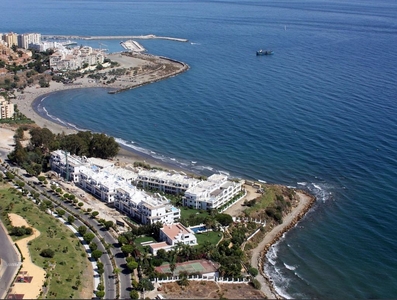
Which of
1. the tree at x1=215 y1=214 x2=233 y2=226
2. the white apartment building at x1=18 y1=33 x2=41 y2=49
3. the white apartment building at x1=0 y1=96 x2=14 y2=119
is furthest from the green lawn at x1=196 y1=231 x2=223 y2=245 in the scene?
the white apartment building at x1=18 y1=33 x2=41 y2=49

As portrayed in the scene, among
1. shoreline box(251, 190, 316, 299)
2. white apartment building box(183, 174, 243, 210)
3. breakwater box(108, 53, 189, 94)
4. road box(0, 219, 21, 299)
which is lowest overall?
shoreline box(251, 190, 316, 299)

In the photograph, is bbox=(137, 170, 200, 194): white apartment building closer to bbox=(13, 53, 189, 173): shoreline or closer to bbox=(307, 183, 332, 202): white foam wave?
bbox=(13, 53, 189, 173): shoreline

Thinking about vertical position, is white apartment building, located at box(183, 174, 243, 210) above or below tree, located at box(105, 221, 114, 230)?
above

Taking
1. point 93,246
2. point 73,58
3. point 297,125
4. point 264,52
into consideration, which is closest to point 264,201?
point 93,246

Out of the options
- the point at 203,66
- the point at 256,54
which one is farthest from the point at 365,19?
the point at 203,66

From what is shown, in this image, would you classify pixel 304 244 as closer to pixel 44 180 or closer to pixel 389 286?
pixel 389 286

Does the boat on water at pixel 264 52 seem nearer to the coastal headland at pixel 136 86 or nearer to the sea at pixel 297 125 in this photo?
the sea at pixel 297 125
